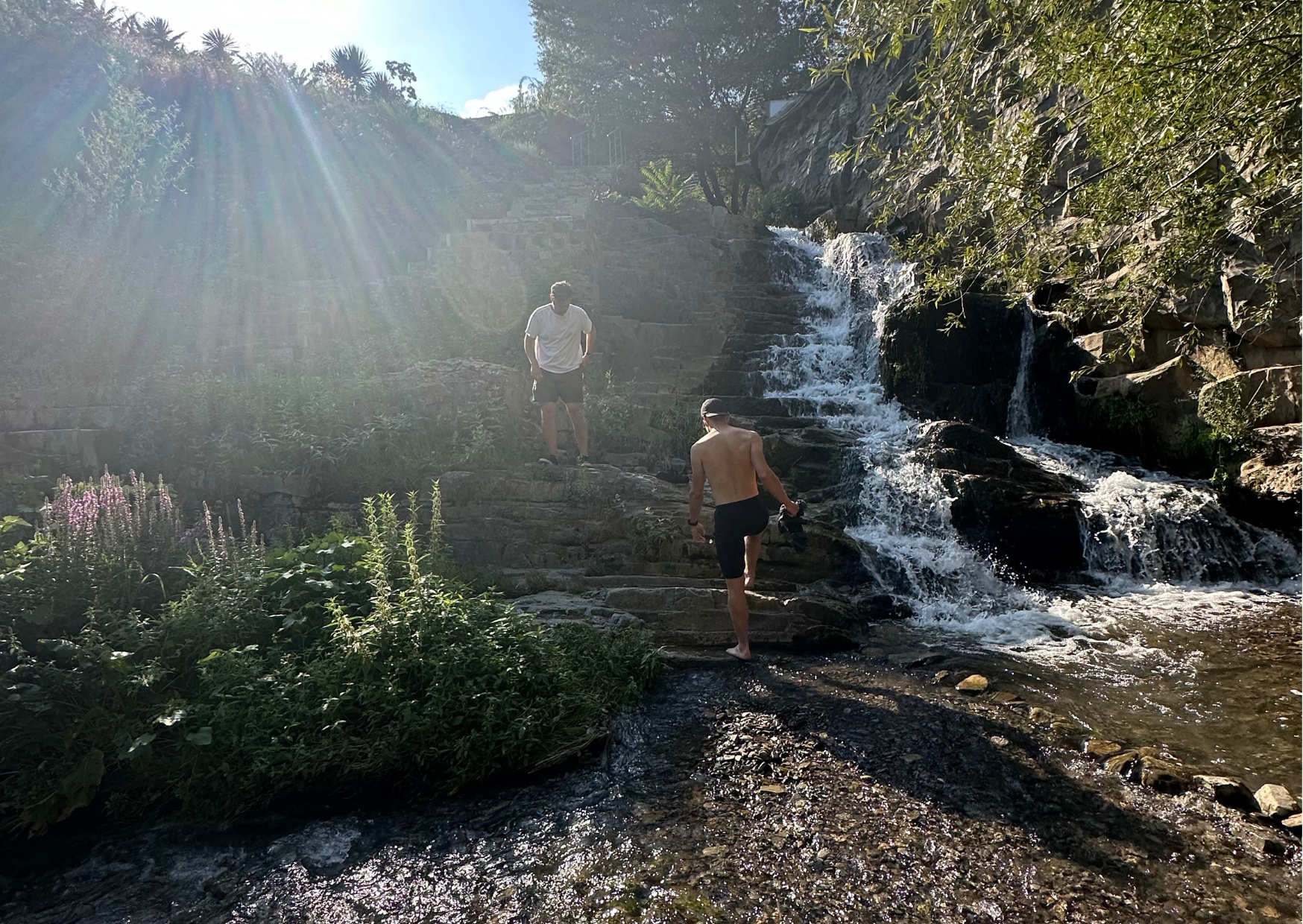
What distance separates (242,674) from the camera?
13.7 ft

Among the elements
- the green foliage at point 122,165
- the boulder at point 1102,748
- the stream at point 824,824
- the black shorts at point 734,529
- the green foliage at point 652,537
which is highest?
the green foliage at point 122,165

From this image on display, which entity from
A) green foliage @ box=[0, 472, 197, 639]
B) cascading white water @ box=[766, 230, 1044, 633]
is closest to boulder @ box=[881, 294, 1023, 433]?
cascading white water @ box=[766, 230, 1044, 633]

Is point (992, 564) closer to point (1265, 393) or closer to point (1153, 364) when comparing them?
point (1265, 393)

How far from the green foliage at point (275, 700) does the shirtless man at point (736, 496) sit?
1315mm

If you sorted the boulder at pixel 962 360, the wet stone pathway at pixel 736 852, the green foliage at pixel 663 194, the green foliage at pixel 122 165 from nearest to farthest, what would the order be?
1. the wet stone pathway at pixel 736 852
2. the green foliage at pixel 122 165
3. the boulder at pixel 962 360
4. the green foliage at pixel 663 194

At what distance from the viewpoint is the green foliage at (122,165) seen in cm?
1215

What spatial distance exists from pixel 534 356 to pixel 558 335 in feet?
1.45

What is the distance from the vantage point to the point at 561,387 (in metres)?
8.52

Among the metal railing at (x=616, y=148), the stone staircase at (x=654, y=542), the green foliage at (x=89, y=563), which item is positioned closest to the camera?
the green foliage at (x=89, y=563)

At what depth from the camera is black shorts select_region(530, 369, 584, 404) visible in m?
8.48

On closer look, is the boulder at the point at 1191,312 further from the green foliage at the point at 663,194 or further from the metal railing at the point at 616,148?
the metal railing at the point at 616,148

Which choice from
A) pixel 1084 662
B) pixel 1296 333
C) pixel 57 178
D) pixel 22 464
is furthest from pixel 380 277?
pixel 1296 333

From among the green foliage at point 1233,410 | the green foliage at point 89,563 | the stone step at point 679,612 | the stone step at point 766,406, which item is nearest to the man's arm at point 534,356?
the stone step at point 679,612

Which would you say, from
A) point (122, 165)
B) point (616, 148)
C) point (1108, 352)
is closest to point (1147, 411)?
point (1108, 352)
